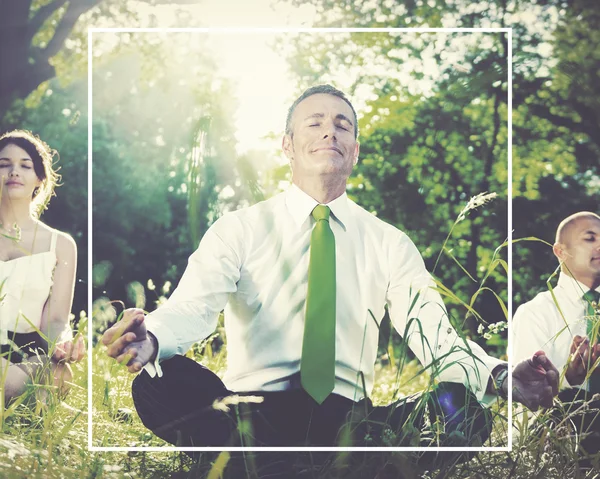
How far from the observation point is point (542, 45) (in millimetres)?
3043

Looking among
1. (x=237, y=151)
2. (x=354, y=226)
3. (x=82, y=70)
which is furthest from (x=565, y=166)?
(x=82, y=70)

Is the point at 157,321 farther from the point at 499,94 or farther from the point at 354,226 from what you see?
the point at 499,94

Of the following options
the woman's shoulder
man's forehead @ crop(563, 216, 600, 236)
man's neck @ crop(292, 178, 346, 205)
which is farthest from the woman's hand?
man's forehead @ crop(563, 216, 600, 236)

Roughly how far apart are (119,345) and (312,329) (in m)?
0.78

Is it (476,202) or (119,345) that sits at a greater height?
(476,202)

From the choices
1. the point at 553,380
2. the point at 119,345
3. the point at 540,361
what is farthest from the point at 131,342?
the point at 553,380

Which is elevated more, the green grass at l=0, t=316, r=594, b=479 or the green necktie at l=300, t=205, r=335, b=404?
the green necktie at l=300, t=205, r=335, b=404

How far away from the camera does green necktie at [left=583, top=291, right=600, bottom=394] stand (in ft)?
9.32

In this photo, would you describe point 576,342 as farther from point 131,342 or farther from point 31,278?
point 31,278

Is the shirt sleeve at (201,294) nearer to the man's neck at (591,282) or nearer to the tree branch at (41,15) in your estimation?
the tree branch at (41,15)

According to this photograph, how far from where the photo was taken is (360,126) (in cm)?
292

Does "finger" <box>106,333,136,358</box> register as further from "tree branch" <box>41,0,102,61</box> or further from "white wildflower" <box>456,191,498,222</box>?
"tree branch" <box>41,0,102,61</box>

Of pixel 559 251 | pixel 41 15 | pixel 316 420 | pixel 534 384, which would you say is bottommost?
pixel 316 420

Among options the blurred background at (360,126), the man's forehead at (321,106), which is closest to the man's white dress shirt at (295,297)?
the blurred background at (360,126)
